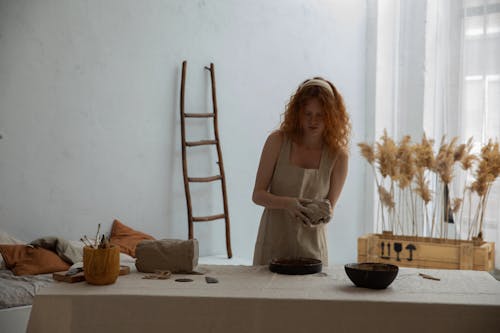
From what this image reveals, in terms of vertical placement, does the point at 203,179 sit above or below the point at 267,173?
below

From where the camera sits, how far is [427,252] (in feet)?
15.2

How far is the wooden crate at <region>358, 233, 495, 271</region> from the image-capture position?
14.7 ft

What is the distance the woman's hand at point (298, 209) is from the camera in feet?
8.75

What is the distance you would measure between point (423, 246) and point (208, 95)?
214cm

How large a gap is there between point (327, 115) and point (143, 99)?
2.27 m

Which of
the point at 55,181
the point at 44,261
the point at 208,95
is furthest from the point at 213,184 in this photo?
the point at 44,261

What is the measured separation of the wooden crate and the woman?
6.23 feet

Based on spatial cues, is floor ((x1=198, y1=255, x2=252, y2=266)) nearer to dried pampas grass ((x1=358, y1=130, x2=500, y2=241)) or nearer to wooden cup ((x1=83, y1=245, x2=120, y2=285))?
dried pampas grass ((x1=358, y1=130, x2=500, y2=241))

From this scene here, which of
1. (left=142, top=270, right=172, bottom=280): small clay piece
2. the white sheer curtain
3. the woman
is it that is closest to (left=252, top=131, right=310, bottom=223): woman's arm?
the woman

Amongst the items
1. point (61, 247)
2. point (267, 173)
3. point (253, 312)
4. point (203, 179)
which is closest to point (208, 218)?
point (203, 179)

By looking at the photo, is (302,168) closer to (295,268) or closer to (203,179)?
(295,268)

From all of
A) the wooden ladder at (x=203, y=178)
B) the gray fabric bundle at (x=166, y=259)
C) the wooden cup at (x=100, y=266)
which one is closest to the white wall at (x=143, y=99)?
the wooden ladder at (x=203, y=178)

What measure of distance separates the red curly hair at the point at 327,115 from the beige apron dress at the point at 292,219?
57 mm

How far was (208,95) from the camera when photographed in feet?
17.3
